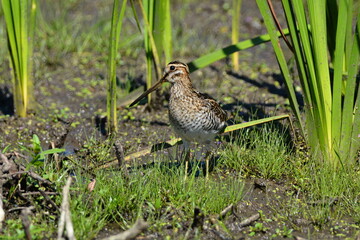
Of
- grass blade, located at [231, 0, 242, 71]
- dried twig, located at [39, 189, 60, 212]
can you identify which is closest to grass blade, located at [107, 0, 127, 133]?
dried twig, located at [39, 189, 60, 212]

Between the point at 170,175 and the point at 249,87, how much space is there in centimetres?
271

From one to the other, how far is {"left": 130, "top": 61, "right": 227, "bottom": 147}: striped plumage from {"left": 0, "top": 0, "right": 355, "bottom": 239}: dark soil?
0.49 meters

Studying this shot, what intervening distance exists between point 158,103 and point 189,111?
1515 mm

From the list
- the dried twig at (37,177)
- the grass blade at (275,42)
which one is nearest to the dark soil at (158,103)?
the dried twig at (37,177)

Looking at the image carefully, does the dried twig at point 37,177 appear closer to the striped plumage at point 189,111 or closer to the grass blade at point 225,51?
the striped plumage at point 189,111

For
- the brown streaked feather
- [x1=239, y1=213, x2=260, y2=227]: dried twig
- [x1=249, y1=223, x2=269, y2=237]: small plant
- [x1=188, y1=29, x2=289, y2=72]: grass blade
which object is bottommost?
[x1=249, y1=223, x2=269, y2=237]: small plant

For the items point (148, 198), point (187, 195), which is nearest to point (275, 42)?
point (187, 195)

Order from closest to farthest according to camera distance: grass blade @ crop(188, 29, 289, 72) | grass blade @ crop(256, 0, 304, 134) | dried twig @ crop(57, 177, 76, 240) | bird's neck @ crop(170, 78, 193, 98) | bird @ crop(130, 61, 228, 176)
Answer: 1. dried twig @ crop(57, 177, 76, 240)
2. grass blade @ crop(256, 0, 304, 134)
3. bird @ crop(130, 61, 228, 176)
4. bird's neck @ crop(170, 78, 193, 98)
5. grass blade @ crop(188, 29, 289, 72)

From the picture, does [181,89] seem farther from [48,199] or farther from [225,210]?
[48,199]

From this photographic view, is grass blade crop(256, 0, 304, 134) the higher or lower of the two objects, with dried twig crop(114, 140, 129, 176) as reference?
higher

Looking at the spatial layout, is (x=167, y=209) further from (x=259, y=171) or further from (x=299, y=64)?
(x=299, y=64)

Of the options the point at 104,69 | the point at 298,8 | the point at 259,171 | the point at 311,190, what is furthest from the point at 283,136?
the point at 104,69

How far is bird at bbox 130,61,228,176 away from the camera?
4.99 metres

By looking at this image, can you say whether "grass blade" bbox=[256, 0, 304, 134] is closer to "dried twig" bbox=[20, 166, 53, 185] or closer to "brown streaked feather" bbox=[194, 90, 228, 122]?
"brown streaked feather" bbox=[194, 90, 228, 122]
